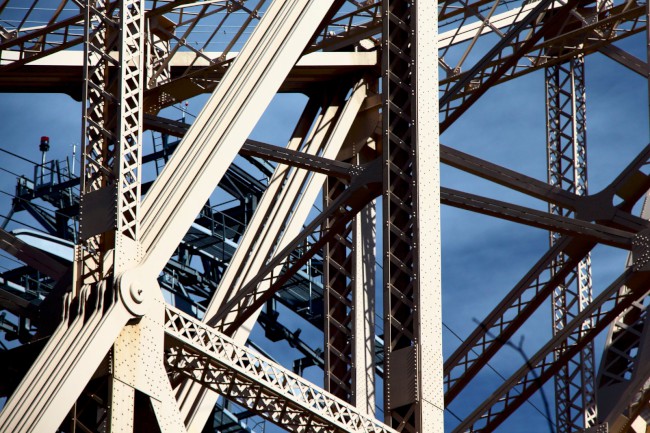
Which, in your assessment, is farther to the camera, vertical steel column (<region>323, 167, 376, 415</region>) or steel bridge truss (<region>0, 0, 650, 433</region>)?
vertical steel column (<region>323, 167, 376, 415</region>)

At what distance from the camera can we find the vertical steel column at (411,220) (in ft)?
56.9

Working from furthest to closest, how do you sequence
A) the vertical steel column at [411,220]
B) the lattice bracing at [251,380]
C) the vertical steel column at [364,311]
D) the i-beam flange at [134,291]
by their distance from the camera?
the vertical steel column at [364,311] → the vertical steel column at [411,220] → the lattice bracing at [251,380] → the i-beam flange at [134,291]

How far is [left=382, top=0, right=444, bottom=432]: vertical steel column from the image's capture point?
17328 mm

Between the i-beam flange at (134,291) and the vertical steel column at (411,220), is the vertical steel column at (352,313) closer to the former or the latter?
the vertical steel column at (411,220)

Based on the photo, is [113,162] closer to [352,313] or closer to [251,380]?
[251,380]

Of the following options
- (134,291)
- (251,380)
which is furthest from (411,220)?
(134,291)

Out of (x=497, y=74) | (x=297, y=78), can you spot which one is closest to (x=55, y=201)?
(x=297, y=78)

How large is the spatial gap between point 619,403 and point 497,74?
5.98 metres

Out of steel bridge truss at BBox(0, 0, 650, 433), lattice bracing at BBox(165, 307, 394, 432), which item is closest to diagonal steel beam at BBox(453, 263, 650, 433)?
steel bridge truss at BBox(0, 0, 650, 433)

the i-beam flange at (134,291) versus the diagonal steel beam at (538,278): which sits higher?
the diagonal steel beam at (538,278)

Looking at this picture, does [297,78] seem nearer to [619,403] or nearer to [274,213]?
[274,213]

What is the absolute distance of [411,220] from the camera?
18.3 metres

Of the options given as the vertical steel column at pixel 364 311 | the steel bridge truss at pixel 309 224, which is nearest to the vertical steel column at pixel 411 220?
the steel bridge truss at pixel 309 224

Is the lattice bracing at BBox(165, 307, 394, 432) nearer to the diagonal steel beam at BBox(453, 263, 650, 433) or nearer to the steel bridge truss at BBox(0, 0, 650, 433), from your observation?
the steel bridge truss at BBox(0, 0, 650, 433)
